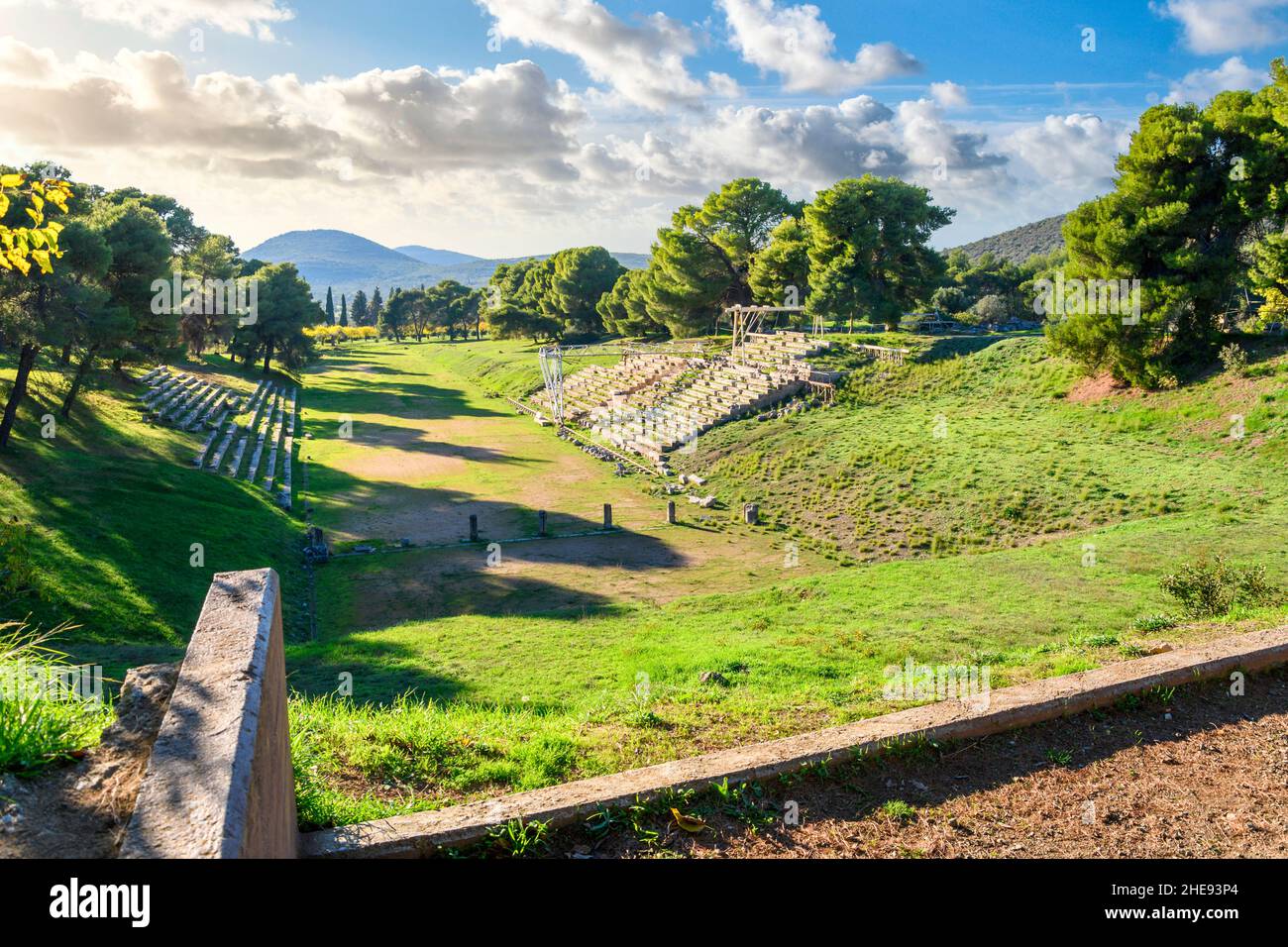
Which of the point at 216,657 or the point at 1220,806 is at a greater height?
the point at 216,657

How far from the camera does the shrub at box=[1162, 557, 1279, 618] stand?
10211 mm

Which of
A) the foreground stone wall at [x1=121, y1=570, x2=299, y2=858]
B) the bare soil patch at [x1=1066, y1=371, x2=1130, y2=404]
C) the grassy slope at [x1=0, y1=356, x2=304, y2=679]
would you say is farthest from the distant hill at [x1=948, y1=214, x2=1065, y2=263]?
the foreground stone wall at [x1=121, y1=570, x2=299, y2=858]

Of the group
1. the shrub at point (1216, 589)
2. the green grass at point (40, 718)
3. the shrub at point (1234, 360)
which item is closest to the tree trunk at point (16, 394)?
the green grass at point (40, 718)

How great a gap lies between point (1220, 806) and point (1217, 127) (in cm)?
3171

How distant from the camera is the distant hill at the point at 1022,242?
132500 millimetres

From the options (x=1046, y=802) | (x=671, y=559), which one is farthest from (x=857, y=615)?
(x=1046, y=802)

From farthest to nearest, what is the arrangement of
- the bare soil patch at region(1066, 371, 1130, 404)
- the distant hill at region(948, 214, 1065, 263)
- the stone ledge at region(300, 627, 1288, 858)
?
1. the distant hill at region(948, 214, 1065, 263)
2. the bare soil patch at region(1066, 371, 1130, 404)
3. the stone ledge at region(300, 627, 1288, 858)

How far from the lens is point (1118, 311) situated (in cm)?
2823

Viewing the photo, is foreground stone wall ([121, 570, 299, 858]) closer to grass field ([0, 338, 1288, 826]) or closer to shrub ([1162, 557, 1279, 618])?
grass field ([0, 338, 1288, 826])

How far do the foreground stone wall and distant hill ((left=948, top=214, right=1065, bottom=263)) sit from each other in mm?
141600

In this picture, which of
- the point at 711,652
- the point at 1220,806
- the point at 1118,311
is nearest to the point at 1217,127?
the point at 1118,311

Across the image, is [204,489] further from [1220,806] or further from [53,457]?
[1220,806]

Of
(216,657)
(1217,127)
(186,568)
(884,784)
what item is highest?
(1217,127)

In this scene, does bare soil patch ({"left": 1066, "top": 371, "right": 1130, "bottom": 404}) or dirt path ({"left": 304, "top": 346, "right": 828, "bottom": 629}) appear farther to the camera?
bare soil patch ({"left": 1066, "top": 371, "right": 1130, "bottom": 404})
